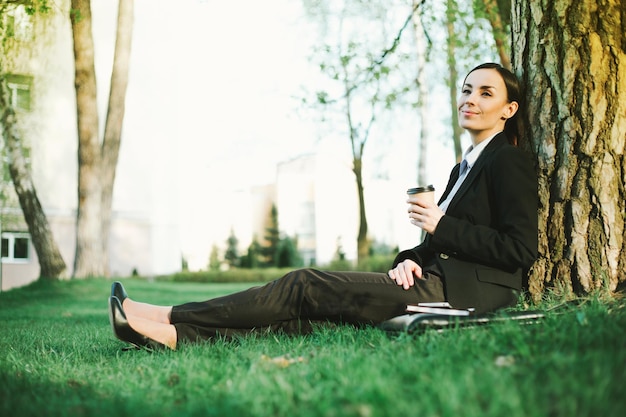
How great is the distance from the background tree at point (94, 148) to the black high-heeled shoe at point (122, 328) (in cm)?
1149

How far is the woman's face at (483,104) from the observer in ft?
12.8

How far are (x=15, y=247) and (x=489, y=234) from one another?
28.3m

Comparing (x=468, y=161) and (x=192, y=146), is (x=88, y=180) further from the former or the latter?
(x=192, y=146)

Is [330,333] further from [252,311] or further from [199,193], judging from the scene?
→ [199,193]

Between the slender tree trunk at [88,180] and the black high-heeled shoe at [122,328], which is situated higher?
the slender tree trunk at [88,180]

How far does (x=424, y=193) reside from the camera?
11.6 ft

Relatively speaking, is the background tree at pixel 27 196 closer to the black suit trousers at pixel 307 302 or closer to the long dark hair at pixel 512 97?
the black suit trousers at pixel 307 302

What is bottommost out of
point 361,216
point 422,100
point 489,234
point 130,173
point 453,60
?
point 489,234

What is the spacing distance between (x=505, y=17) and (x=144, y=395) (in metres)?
9.52

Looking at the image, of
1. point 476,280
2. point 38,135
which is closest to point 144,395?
point 476,280

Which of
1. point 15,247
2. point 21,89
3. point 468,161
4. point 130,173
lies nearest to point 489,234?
point 468,161

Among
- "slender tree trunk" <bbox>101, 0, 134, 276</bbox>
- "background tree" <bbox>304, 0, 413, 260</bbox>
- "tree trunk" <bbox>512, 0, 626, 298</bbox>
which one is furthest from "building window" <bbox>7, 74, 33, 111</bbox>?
"tree trunk" <bbox>512, 0, 626, 298</bbox>

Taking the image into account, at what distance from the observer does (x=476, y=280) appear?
140 inches

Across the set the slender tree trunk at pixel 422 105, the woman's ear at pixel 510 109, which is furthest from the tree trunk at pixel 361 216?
the woman's ear at pixel 510 109
